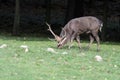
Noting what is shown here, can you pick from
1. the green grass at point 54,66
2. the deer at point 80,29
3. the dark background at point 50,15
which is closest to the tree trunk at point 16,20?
the dark background at point 50,15

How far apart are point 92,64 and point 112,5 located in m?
23.8

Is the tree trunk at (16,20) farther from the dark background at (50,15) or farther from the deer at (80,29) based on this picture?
the deer at (80,29)

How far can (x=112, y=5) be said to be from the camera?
3478cm

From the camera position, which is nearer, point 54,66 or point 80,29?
point 54,66

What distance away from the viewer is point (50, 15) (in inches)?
1040

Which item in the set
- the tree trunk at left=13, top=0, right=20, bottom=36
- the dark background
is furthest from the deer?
the tree trunk at left=13, top=0, right=20, bottom=36

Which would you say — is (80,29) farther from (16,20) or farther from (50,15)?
(50,15)

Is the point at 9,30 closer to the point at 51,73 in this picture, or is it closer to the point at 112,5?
the point at 112,5

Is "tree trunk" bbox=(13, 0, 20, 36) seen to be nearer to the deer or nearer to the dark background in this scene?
the dark background

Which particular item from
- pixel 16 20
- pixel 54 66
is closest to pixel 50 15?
pixel 16 20

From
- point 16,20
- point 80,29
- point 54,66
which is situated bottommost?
point 16,20

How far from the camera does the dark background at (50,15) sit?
889 inches

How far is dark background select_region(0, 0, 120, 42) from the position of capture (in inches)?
889

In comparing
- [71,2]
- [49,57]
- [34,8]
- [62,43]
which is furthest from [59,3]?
[49,57]
